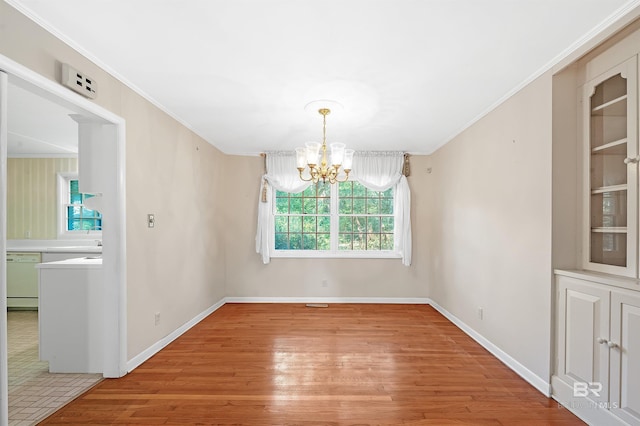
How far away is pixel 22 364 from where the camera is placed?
2.90 meters

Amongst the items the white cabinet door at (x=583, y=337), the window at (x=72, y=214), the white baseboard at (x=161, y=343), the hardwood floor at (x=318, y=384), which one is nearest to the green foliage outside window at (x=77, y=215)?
the window at (x=72, y=214)

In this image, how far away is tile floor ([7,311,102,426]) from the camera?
86.2 inches

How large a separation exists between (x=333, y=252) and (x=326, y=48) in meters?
3.63

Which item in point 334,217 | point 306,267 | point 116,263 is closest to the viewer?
point 116,263

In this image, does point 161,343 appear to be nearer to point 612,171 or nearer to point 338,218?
point 338,218

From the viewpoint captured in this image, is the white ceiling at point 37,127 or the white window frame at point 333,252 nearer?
the white ceiling at point 37,127

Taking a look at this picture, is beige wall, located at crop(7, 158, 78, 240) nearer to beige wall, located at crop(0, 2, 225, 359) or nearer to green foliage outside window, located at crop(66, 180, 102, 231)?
green foliage outside window, located at crop(66, 180, 102, 231)

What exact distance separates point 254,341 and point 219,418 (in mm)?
1386

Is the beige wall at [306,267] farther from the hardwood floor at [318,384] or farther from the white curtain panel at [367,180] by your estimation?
the hardwood floor at [318,384]

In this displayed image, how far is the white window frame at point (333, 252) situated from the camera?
17.2ft

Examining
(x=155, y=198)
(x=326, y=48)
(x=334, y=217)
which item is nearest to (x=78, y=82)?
(x=155, y=198)

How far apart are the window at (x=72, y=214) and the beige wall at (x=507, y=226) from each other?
5746mm

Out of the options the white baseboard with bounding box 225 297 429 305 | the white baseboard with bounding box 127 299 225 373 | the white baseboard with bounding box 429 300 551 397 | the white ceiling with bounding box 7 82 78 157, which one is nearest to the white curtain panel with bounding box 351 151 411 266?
the white baseboard with bounding box 225 297 429 305

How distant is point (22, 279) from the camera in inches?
181
